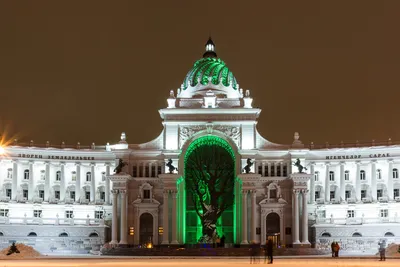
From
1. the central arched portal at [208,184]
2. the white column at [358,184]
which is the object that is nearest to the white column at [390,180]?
the white column at [358,184]

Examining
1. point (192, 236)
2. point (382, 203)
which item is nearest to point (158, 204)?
point (192, 236)

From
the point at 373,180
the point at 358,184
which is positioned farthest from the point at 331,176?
the point at 373,180

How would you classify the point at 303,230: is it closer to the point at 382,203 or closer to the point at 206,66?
the point at 382,203

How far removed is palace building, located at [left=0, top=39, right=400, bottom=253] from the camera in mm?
101000

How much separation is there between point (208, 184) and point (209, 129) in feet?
24.7

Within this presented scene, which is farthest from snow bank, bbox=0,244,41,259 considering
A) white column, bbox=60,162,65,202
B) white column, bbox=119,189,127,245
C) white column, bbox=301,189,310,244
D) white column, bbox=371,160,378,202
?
white column, bbox=371,160,378,202

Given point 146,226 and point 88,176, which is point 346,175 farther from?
point 88,176

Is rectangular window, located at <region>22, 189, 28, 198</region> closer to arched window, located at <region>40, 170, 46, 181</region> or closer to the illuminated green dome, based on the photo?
arched window, located at <region>40, 170, 46, 181</region>

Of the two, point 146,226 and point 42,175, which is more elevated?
point 42,175

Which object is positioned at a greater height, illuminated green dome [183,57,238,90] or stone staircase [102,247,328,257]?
illuminated green dome [183,57,238,90]

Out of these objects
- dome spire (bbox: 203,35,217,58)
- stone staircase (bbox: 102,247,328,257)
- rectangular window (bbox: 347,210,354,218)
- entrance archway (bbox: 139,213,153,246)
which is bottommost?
stone staircase (bbox: 102,247,328,257)

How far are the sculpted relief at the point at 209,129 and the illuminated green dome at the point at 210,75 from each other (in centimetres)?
948

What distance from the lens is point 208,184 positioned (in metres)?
102

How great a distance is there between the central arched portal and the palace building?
0.73 feet
